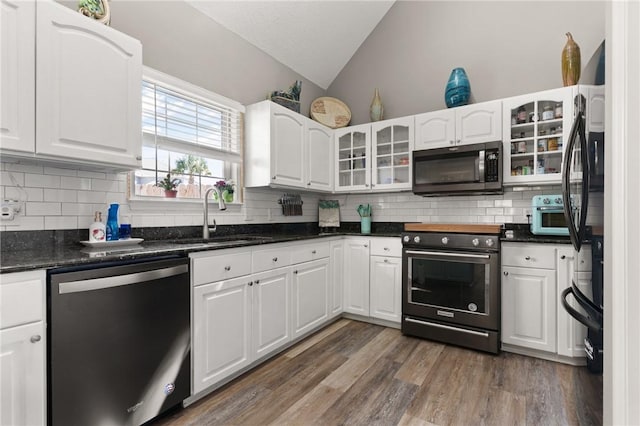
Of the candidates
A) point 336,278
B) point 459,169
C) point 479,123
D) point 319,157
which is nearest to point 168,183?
point 319,157

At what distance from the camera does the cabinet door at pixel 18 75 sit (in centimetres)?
142

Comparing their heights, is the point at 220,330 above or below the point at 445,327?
above

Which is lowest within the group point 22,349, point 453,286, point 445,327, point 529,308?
point 445,327

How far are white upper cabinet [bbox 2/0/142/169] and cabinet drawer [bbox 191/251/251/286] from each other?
0.71 m

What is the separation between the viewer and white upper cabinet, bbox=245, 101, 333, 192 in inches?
115

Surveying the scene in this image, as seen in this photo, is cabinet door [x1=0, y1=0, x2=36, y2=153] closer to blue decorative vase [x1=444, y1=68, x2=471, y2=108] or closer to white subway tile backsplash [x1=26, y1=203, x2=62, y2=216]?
white subway tile backsplash [x1=26, y1=203, x2=62, y2=216]

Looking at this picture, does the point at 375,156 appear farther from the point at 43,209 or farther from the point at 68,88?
the point at 43,209

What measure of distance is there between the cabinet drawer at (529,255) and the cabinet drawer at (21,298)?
2900mm

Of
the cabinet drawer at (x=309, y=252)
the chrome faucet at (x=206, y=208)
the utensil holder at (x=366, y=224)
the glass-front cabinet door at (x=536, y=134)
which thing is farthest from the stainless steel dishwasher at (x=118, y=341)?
the glass-front cabinet door at (x=536, y=134)

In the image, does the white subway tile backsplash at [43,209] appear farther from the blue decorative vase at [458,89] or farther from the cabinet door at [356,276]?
the blue decorative vase at [458,89]

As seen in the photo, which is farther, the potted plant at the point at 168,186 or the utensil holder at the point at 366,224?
the utensil holder at the point at 366,224

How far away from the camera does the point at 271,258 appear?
2412mm

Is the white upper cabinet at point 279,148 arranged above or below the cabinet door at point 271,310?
above

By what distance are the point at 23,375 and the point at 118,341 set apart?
332 millimetres
